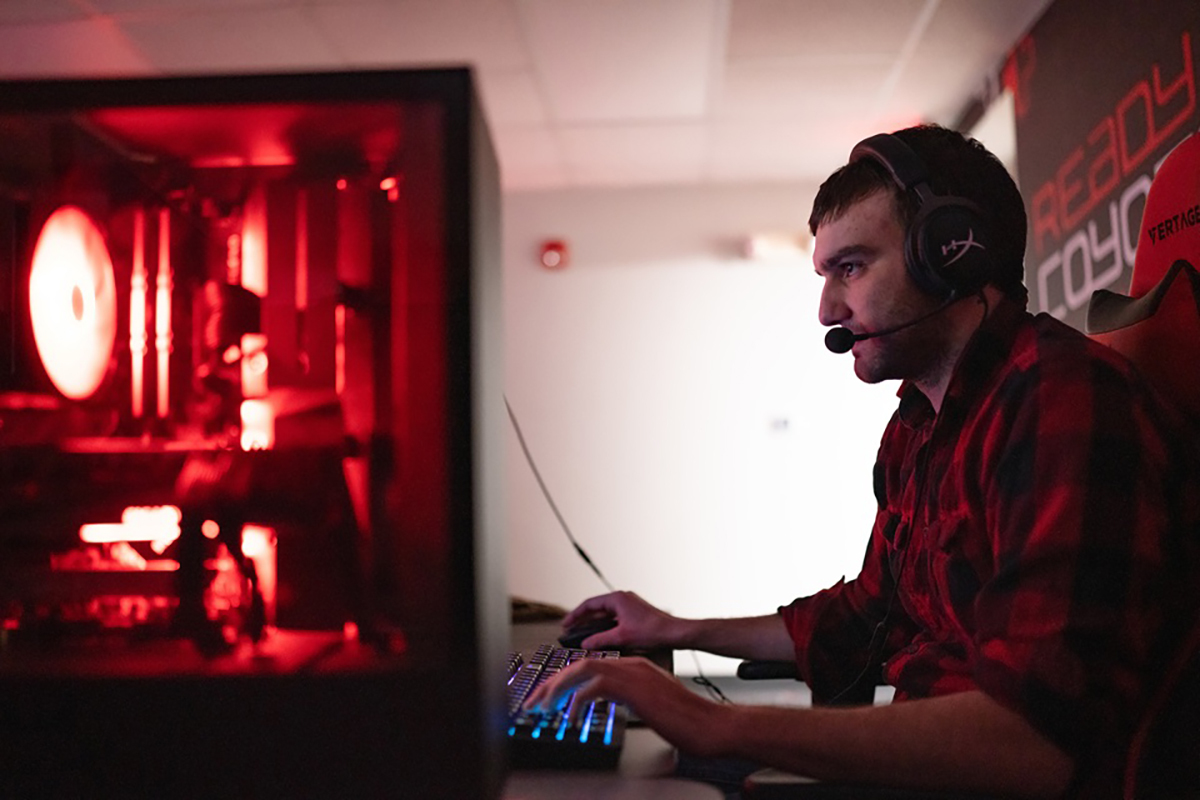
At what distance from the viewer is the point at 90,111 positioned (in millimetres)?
495

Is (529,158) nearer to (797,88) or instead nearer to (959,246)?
(797,88)

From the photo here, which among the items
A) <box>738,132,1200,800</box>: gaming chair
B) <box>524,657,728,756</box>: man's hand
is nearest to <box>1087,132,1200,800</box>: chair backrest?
<box>738,132,1200,800</box>: gaming chair

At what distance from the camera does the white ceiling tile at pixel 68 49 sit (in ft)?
9.07

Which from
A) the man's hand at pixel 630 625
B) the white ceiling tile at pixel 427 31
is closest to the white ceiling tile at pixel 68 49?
the white ceiling tile at pixel 427 31

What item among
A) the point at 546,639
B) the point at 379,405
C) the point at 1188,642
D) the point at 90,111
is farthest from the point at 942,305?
the point at 90,111

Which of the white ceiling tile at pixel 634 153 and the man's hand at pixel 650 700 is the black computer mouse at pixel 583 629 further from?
the white ceiling tile at pixel 634 153

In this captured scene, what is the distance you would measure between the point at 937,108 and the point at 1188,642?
315cm

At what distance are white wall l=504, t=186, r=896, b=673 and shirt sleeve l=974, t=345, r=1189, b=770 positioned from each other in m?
3.33

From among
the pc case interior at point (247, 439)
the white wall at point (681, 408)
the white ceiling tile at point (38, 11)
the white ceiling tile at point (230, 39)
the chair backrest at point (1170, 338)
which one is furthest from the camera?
the white wall at point (681, 408)

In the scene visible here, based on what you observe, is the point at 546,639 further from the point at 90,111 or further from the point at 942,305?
the point at 90,111

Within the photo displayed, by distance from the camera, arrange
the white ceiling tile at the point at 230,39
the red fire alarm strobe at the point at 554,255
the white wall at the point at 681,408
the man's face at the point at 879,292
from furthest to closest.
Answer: the red fire alarm strobe at the point at 554,255 < the white wall at the point at 681,408 < the white ceiling tile at the point at 230,39 < the man's face at the point at 879,292

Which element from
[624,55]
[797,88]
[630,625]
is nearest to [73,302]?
[630,625]

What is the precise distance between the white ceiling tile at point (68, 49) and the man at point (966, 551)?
260 cm

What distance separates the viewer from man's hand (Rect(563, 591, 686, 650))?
3.81 feet
